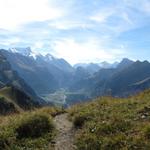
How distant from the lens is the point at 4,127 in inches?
617

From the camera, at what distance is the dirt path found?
1419 cm

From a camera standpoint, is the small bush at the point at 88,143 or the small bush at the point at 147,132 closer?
the small bush at the point at 147,132

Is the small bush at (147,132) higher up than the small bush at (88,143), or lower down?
higher up

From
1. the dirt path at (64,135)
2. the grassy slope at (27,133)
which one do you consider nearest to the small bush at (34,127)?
the grassy slope at (27,133)

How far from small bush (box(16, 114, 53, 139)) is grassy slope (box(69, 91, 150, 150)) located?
131cm

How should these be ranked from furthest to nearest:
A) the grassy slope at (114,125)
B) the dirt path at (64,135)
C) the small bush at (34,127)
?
1. the small bush at (34,127)
2. the dirt path at (64,135)
3. the grassy slope at (114,125)

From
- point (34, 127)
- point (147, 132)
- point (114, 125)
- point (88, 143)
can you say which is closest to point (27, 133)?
point (34, 127)

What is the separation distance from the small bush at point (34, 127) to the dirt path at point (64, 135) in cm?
64

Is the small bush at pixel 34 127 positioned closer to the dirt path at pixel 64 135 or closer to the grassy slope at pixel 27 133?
the grassy slope at pixel 27 133

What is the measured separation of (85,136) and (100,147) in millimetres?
1217

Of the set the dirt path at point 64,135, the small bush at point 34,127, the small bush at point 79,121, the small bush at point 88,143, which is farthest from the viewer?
the small bush at point 79,121

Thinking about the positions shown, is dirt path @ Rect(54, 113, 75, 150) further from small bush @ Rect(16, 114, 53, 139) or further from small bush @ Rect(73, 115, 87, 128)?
small bush @ Rect(16, 114, 53, 139)

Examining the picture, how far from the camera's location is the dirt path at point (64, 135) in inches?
559

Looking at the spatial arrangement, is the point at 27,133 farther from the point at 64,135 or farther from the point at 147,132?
the point at 147,132
